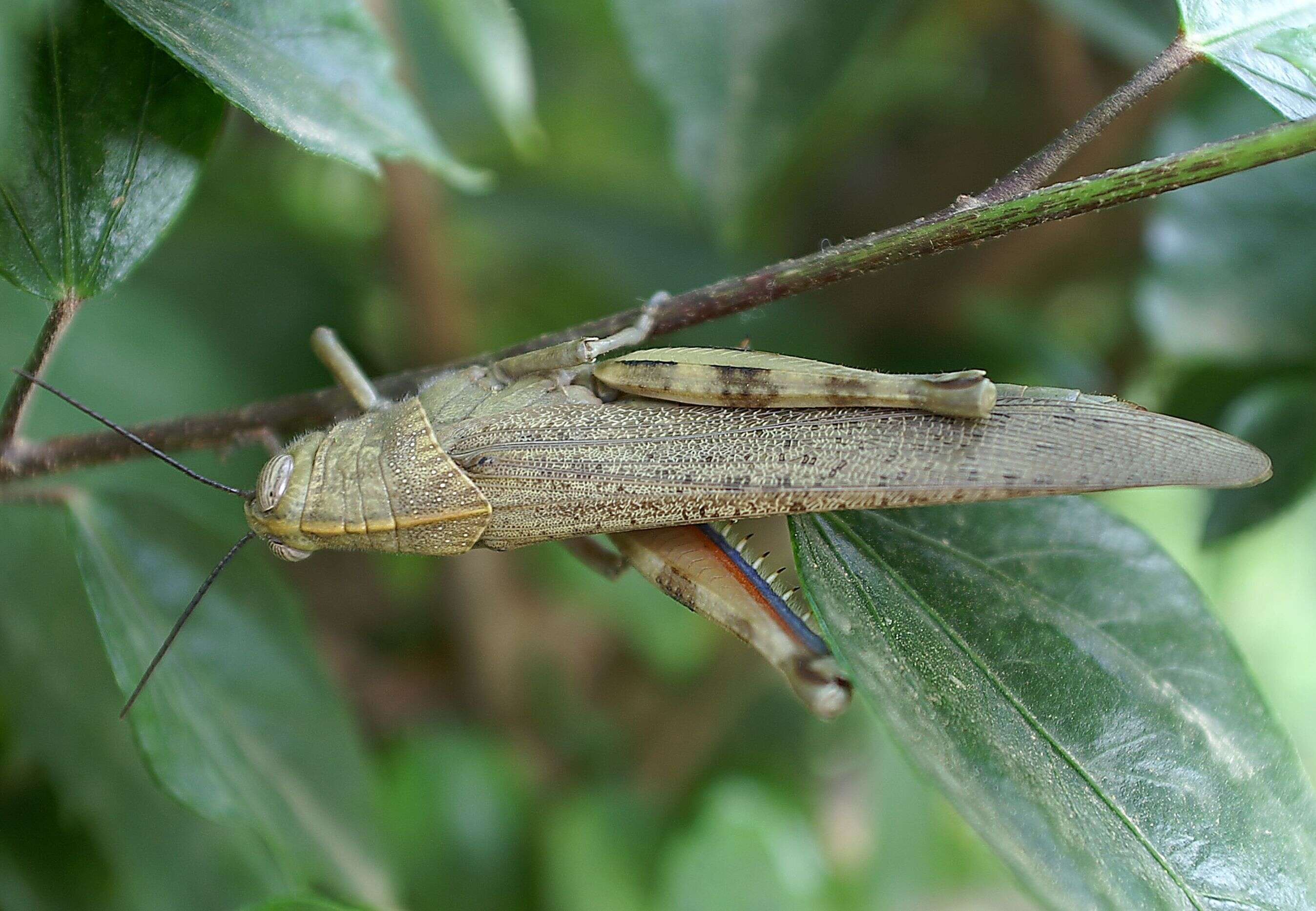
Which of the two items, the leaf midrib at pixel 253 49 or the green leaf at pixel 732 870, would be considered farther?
the green leaf at pixel 732 870

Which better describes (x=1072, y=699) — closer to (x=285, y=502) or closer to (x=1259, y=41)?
(x=1259, y=41)

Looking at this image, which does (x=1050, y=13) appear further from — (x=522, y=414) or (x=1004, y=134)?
(x=522, y=414)

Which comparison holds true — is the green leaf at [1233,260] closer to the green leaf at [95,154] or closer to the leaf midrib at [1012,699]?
the leaf midrib at [1012,699]

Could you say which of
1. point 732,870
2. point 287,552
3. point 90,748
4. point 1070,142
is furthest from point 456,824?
point 1070,142

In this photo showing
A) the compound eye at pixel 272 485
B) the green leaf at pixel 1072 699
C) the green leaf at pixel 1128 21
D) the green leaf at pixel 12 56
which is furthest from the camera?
the green leaf at pixel 1128 21

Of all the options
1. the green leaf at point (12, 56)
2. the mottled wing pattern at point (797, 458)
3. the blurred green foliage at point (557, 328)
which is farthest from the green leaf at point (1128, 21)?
the green leaf at point (12, 56)

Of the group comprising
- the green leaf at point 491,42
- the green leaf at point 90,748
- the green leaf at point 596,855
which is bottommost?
the green leaf at point 90,748

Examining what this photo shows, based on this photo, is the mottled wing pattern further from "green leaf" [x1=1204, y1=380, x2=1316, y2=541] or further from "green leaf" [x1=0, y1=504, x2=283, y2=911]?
"green leaf" [x1=0, y1=504, x2=283, y2=911]
